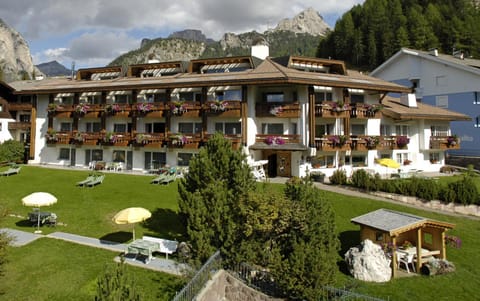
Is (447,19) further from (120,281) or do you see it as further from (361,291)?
(120,281)

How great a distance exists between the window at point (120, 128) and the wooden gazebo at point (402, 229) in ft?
93.8

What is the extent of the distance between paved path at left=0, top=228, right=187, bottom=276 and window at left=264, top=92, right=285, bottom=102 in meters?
20.4

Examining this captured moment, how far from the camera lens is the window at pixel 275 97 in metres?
32.0

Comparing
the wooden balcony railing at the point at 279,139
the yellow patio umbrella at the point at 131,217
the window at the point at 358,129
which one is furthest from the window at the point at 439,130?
the yellow patio umbrella at the point at 131,217

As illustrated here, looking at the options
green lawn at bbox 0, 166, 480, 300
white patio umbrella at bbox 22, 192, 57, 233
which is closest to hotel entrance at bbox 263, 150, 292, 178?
green lawn at bbox 0, 166, 480, 300

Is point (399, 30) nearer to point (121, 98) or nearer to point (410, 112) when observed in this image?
point (410, 112)

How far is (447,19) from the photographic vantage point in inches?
3351

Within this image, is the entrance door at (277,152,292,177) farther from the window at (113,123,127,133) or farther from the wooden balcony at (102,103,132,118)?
the window at (113,123,127,133)

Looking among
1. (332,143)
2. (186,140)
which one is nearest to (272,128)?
(332,143)

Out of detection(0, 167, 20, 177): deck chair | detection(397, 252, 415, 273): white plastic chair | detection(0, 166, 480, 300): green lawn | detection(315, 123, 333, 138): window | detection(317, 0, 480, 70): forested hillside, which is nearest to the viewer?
detection(0, 166, 480, 300): green lawn

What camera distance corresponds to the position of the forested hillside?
75.9 meters

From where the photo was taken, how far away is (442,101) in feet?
151

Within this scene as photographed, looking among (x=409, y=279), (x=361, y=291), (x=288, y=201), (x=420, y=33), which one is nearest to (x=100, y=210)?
(x=288, y=201)

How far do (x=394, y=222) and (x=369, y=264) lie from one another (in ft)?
7.51
